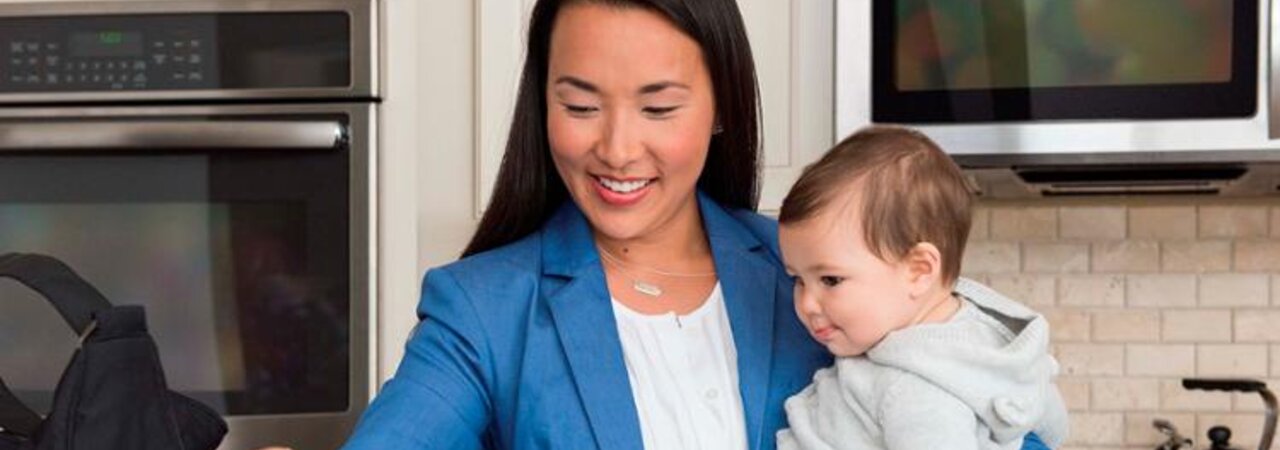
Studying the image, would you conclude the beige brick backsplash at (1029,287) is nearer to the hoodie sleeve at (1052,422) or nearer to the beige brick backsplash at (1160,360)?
the beige brick backsplash at (1160,360)

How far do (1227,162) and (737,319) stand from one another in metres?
0.92

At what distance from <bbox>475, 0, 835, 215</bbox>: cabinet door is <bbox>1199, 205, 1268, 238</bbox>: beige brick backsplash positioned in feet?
2.34

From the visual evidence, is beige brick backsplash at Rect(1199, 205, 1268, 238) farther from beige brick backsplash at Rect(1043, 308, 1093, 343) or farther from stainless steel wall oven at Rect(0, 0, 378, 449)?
stainless steel wall oven at Rect(0, 0, 378, 449)

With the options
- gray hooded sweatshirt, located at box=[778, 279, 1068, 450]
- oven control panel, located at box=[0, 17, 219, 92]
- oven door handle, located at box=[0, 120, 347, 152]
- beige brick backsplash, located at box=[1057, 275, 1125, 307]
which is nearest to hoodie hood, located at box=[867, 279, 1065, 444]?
gray hooded sweatshirt, located at box=[778, 279, 1068, 450]

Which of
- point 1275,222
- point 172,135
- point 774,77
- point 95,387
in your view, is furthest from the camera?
point 1275,222

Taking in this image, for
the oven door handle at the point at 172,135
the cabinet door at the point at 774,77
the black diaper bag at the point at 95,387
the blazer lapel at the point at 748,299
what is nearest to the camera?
A: the black diaper bag at the point at 95,387

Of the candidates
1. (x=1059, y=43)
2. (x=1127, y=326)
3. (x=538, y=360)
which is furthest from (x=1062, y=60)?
(x=538, y=360)

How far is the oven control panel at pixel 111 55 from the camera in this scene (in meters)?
1.97

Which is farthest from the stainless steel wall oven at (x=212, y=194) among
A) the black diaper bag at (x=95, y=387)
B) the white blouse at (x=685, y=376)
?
the black diaper bag at (x=95, y=387)

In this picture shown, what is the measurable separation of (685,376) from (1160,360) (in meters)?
1.32

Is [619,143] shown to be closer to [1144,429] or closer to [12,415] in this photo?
[12,415]

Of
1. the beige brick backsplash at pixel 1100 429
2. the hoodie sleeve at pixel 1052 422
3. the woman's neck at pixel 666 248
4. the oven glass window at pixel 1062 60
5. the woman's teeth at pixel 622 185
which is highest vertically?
the oven glass window at pixel 1062 60

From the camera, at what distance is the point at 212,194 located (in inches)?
76.9

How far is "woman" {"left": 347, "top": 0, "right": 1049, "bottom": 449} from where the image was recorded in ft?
4.18
